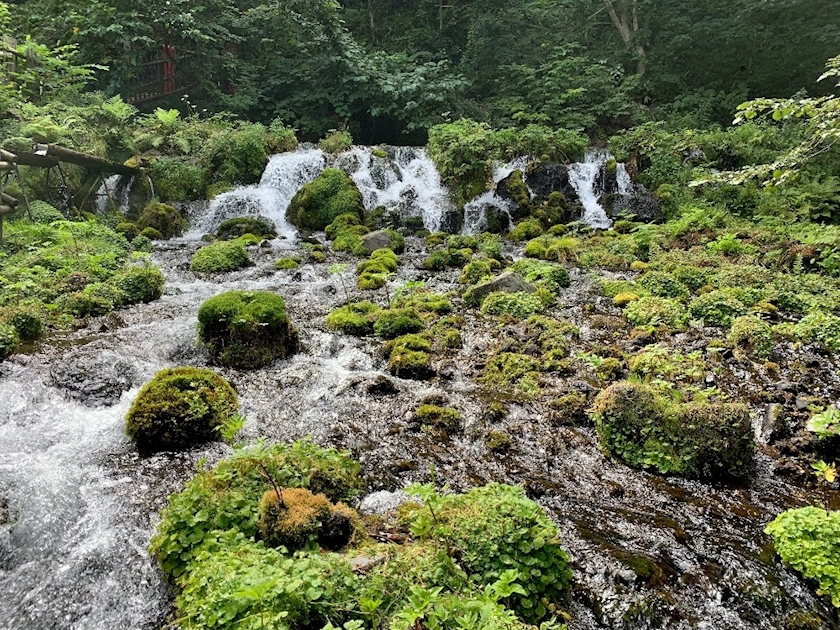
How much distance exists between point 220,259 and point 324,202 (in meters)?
5.86

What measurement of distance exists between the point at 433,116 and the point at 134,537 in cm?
2170

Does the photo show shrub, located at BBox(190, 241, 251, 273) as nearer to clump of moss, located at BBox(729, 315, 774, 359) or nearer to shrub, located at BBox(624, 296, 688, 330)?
shrub, located at BBox(624, 296, 688, 330)

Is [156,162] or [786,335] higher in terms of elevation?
[156,162]

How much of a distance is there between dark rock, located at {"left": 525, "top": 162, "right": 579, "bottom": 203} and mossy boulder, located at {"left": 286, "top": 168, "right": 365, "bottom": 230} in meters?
5.95

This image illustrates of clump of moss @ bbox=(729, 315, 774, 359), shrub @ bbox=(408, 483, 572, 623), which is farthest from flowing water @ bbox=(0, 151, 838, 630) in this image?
clump of moss @ bbox=(729, 315, 774, 359)

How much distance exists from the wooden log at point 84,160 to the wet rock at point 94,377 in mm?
9146

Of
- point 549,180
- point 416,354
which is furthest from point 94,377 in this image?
point 549,180

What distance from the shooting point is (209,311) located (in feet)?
25.0

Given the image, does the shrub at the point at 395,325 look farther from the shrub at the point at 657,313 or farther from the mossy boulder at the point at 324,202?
the mossy boulder at the point at 324,202

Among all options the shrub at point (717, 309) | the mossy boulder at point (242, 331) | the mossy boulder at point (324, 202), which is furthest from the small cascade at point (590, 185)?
the mossy boulder at point (242, 331)

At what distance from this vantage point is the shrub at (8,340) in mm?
7266

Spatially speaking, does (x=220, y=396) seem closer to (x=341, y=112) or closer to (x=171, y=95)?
(x=341, y=112)

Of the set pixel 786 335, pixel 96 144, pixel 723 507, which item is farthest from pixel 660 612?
pixel 96 144

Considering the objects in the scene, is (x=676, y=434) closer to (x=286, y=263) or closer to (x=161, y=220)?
(x=286, y=263)
